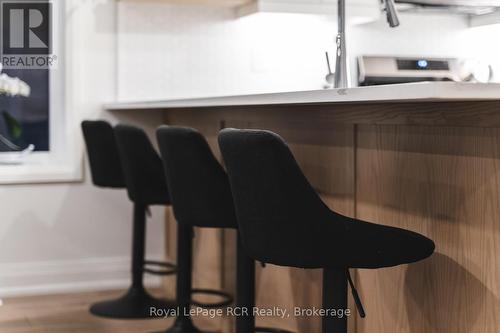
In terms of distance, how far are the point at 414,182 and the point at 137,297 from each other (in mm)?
2049

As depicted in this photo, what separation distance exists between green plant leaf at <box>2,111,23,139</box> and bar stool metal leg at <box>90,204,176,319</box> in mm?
1013

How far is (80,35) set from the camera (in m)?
4.56

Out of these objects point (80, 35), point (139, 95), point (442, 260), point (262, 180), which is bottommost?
point (442, 260)

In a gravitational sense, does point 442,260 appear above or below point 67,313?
above

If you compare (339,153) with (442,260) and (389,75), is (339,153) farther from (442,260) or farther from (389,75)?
(389,75)

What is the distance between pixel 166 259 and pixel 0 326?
1.18 metres

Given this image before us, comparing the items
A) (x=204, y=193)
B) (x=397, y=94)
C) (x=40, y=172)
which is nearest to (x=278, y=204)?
(x=397, y=94)

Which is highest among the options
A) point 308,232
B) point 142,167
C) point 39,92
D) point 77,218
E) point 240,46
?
point 240,46

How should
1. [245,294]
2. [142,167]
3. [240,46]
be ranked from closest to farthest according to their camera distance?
[245,294] < [142,167] < [240,46]

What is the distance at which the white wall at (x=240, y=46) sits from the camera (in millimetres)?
4676

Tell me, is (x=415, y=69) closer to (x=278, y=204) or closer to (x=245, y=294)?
(x=245, y=294)

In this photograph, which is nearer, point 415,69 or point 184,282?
point 184,282

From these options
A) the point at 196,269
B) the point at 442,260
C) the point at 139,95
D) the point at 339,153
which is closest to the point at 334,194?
the point at 339,153

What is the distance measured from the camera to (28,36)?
4.70 metres
